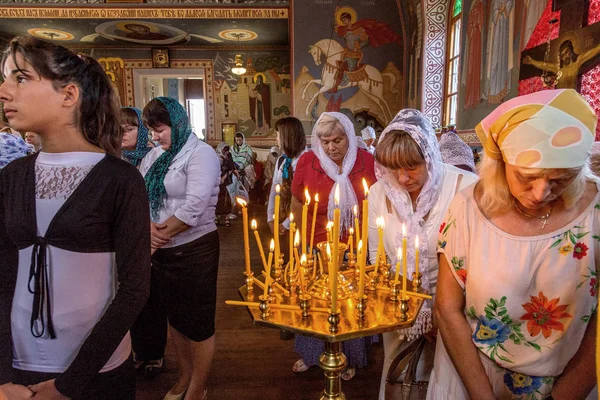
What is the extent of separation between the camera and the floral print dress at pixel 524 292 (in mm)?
1053

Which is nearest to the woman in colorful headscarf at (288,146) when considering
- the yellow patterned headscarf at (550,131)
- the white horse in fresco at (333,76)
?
the yellow patterned headscarf at (550,131)

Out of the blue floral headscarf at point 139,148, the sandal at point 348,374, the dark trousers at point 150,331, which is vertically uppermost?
the blue floral headscarf at point 139,148

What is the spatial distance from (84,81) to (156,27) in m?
11.0

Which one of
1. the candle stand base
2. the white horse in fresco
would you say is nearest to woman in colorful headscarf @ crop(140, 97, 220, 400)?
the candle stand base

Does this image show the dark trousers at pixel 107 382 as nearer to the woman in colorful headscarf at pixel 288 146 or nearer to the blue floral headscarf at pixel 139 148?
the blue floral headscarf at pixel 139 148

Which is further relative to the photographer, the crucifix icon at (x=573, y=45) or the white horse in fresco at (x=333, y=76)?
the white horse in fresco at (x=333, y=76)

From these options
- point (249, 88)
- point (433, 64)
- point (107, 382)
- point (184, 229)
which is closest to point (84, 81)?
point (107, 382)

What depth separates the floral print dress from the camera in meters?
1.05

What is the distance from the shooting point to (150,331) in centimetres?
260

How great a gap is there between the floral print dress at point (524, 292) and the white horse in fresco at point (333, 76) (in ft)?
27.8

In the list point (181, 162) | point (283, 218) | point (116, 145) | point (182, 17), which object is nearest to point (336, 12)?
point (182, 17)

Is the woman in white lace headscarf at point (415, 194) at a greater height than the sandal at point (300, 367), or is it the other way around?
the woman in white lace headscarf at point (415, 194)

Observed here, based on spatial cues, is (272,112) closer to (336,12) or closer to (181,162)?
(336,12)

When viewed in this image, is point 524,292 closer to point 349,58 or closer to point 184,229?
point 184,229
